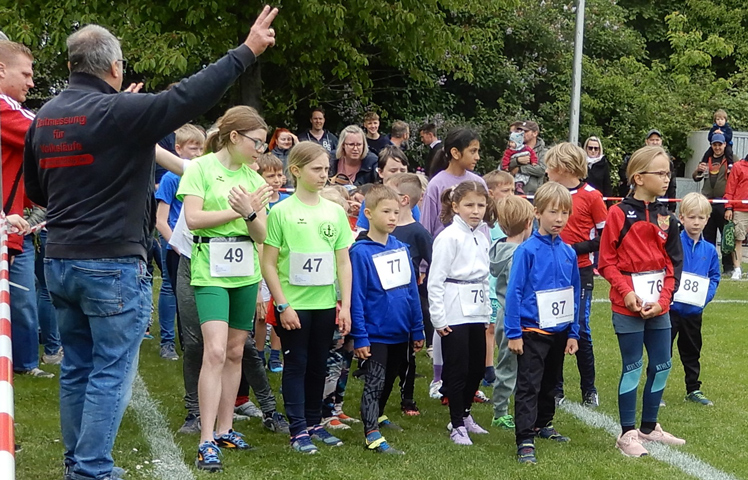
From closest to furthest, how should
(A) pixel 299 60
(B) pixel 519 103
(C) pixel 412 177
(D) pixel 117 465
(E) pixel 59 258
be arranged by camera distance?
(E) pixel 59 258 → (D) pixel 117 465 → (C) pixel 412 177 → (A) pixel 299 60 → (B) pixel 519 103

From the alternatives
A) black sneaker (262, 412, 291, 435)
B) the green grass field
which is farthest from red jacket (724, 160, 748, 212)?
black sneaker (262, 412, 291, 435)

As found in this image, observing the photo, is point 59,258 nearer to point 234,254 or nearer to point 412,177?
point 234,254

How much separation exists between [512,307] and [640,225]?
0.94m

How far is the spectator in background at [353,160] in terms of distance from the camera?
30.5ft

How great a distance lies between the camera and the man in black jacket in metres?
4.09

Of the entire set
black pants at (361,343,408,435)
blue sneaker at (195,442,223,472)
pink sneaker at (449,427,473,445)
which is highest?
black pants at (361,343,408,435)

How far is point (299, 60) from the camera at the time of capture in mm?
16344

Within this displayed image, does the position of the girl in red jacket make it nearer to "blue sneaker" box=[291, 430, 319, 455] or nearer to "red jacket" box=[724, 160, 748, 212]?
"blue sneaker" box=[291, 430, 319, 455]

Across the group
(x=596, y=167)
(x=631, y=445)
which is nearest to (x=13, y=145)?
(x=631, y=445)

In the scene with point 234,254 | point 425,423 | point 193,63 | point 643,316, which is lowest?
point 425,423

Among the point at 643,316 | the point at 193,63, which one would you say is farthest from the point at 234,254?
the point at 193,63

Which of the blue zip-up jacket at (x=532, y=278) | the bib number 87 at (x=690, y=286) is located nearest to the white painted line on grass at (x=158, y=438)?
the blue zip-up jacket at (x=532, y=278)

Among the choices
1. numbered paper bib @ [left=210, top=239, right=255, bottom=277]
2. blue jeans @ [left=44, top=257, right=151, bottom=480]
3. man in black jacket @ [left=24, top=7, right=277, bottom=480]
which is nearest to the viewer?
man in black jacket @ [left=24, top=7, right=277, bottom=480]

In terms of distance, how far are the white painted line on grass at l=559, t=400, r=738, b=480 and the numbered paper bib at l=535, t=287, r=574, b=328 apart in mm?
919
